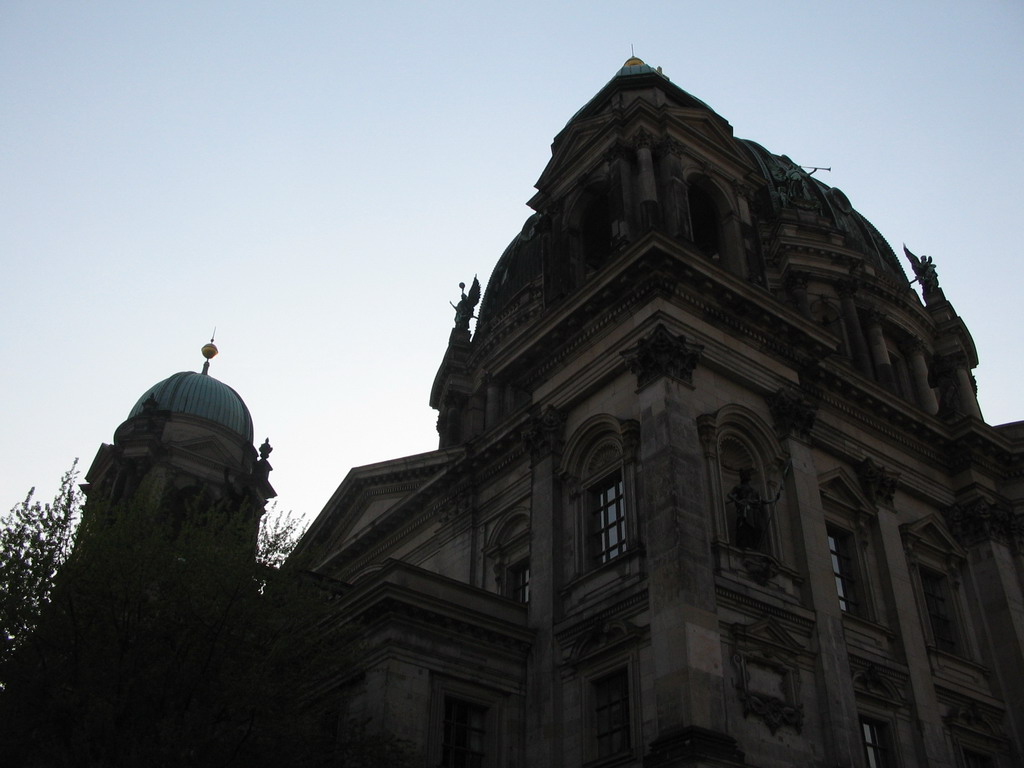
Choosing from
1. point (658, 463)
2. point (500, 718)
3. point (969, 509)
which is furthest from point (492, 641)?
point (969, 509)

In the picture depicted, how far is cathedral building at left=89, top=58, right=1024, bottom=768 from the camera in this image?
19.5 m

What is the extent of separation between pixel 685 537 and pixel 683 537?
0.07 meters

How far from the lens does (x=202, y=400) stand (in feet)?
154

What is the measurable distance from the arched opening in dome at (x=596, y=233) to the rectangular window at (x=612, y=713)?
12.3 meters

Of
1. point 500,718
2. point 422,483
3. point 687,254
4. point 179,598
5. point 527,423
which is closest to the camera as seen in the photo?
point 179,598

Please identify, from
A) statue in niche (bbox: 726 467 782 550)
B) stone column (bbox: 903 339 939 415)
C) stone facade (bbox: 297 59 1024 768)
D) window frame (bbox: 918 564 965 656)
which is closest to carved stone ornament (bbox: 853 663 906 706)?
stone facade (bbox: 297 59 1024 768)

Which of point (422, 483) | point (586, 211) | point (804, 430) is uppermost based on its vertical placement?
point (586, 211)

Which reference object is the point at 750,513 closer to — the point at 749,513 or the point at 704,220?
the point at 749,513

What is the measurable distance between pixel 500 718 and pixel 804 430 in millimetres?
9429

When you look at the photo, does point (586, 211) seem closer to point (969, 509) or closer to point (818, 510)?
point (818, 510)

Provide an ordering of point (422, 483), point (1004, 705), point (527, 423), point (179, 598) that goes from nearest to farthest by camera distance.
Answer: point (179, 598)
point (1004, 705)
point (527, 423)
point (422, 483)

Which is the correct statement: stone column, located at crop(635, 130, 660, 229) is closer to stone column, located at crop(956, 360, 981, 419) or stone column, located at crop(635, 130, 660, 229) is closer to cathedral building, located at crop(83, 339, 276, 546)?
stone column, located at crop(956, 360, 981, 419)

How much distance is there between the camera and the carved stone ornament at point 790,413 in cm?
2352

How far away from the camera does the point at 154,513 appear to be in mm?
20078
